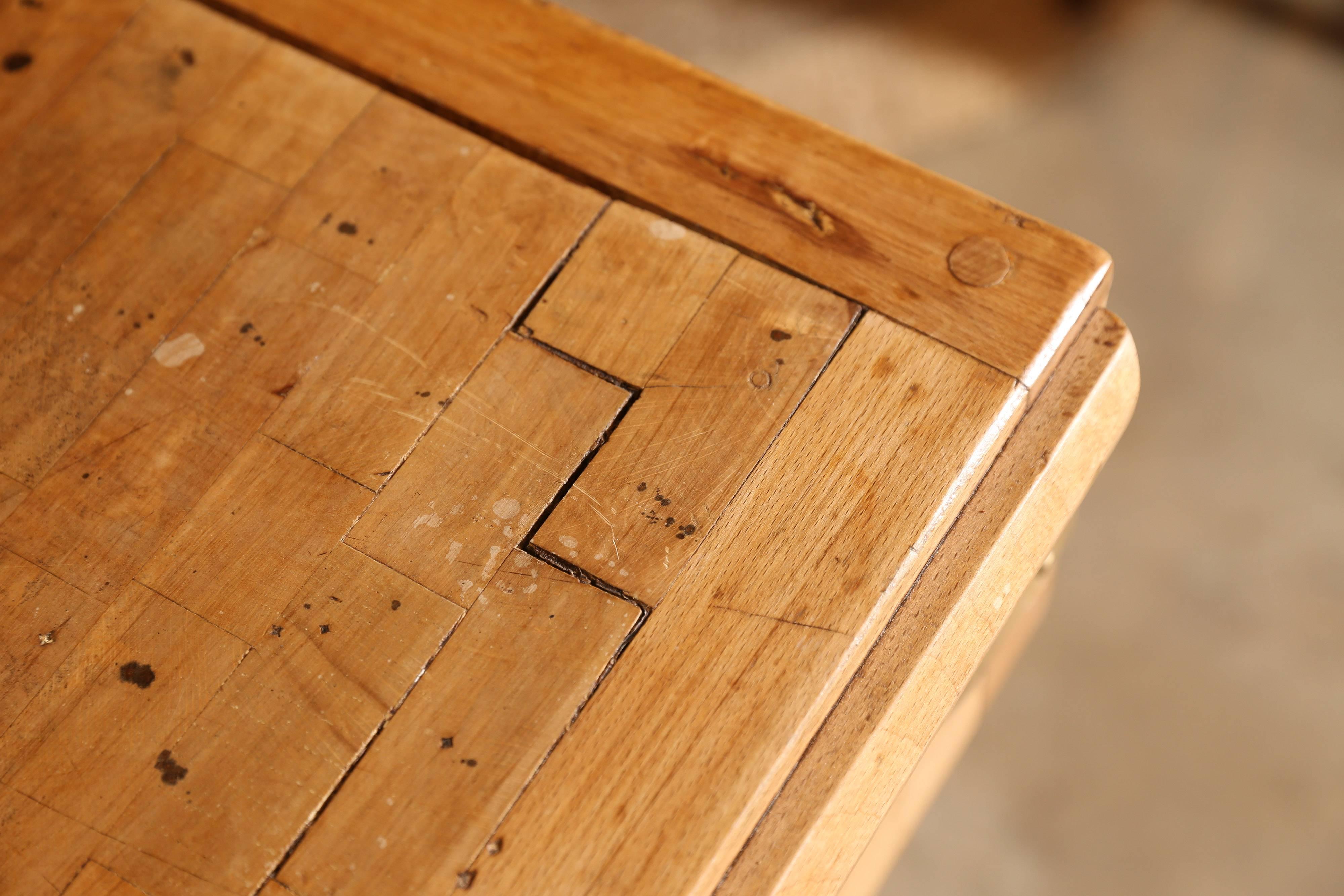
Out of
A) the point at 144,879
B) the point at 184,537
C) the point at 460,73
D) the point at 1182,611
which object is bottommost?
the point at 144,879

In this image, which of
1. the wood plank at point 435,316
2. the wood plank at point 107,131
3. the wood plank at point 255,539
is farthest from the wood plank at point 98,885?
the wood plank at point 107,131

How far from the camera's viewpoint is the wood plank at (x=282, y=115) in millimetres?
651

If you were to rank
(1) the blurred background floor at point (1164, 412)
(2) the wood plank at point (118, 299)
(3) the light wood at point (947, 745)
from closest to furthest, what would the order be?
(2) the wood plank at point (118, 299)
(3) the light wood at point (947, 745)
(1) the blurred background floor at point (1164, 412)

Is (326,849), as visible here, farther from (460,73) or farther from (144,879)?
(460,73)

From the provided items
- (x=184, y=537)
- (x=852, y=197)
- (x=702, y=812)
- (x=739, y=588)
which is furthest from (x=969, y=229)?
(x=184, y=537)

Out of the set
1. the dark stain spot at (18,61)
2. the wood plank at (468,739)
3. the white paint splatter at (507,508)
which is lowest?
the wood plank at (468,739)

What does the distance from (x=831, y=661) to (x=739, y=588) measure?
0.06 metres

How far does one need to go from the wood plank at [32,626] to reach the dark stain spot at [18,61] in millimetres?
343

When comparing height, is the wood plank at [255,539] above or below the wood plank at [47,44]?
below

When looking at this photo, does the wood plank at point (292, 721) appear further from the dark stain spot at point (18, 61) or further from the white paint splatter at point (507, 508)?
the dark stain spot at point (18, 61)

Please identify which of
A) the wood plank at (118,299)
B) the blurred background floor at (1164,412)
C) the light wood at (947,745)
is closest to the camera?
the wood plank at (118,299)

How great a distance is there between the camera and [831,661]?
0.51 meters

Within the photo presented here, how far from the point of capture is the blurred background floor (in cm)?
117

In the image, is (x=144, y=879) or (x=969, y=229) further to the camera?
(x=969, y=229)
